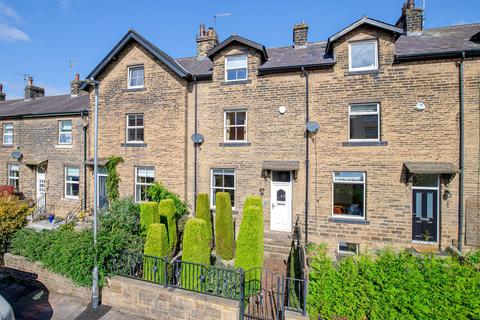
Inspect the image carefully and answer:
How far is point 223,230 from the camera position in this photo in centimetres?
1040

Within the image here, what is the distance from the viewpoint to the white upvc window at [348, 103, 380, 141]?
1080 cm

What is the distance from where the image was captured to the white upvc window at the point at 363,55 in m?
10.9

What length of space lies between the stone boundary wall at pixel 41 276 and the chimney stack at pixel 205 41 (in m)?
13.1

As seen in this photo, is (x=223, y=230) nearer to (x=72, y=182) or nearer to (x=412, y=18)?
(x=72, y=182)

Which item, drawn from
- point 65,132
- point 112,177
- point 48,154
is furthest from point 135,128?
point 48,154

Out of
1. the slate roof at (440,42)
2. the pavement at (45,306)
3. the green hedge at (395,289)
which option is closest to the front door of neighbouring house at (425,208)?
the slate roof at (440,42)

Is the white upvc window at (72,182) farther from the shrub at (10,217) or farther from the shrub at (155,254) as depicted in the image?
the shrub at (155,254)

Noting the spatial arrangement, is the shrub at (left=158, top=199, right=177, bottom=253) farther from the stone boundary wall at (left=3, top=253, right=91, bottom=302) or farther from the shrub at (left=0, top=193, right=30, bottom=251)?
the shrub at (left=0, top=193, right=30, bottom=251)

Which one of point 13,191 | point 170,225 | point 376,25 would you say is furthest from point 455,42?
point 13,191

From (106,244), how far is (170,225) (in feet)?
9.62

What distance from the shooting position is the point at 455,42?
427 inches

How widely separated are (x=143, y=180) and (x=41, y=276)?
6283mm

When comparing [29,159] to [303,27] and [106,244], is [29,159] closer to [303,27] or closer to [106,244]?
[106,244]

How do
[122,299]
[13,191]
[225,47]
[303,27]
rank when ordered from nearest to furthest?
1. [122,299]
2. [225,47]
3. [303,27]
4. [13,191]
